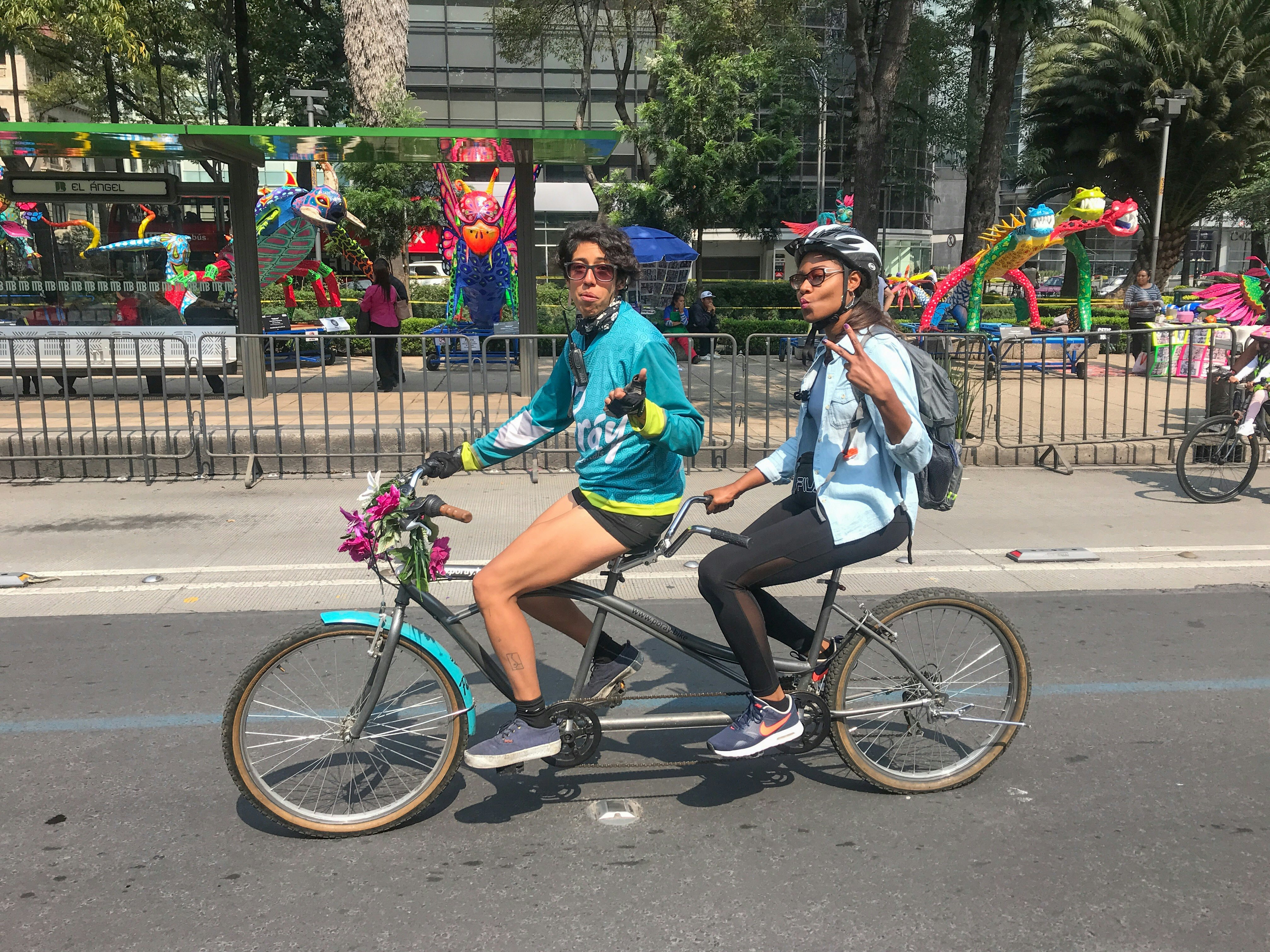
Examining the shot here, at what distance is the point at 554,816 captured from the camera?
3.64 meters

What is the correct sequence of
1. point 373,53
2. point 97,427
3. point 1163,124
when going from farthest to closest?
point 1163,124 → point 373,53 → point 97,427

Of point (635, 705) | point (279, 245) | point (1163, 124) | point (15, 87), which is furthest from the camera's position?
point (15, 87)

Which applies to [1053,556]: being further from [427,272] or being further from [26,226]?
[427,272]

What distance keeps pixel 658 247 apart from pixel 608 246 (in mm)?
18167

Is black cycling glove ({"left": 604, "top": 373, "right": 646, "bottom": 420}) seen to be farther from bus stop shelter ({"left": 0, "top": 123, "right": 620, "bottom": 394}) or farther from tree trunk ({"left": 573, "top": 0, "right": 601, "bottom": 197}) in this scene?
tree trunk ({"left": 573, "top": 0, "right": 601, "bottom": 197})

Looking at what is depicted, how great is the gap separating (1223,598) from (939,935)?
12.9ft

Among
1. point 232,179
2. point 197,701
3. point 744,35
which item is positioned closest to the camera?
point 197,701

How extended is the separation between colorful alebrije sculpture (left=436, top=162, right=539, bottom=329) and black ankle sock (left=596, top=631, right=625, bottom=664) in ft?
43.4

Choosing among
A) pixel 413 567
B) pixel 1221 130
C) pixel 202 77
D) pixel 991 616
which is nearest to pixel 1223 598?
pixel 991 616

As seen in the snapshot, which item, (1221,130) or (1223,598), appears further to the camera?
(1221,130)

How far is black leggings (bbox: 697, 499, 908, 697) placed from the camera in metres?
3.44

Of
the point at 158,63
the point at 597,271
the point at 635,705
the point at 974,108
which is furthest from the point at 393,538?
the point at 158,63

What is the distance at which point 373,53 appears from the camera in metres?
16.2

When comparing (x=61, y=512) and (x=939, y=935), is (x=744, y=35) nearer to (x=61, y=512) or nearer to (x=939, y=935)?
(x=61, y=512)
